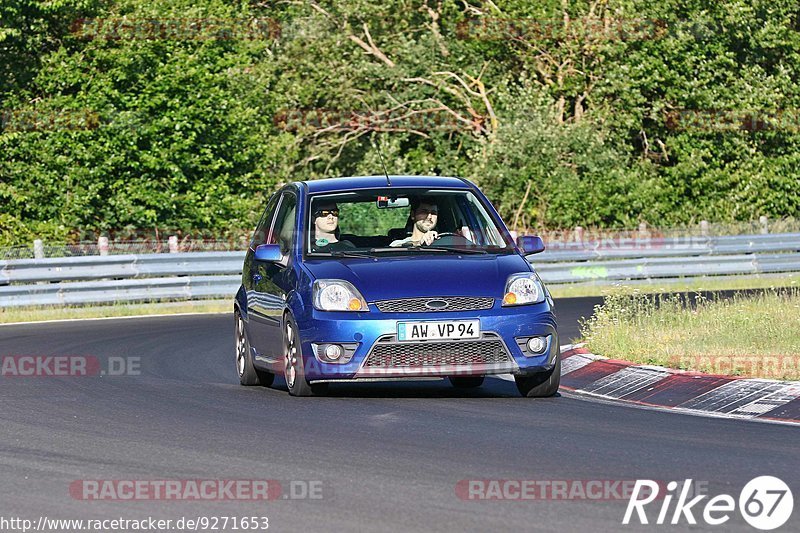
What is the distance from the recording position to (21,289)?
25.8m

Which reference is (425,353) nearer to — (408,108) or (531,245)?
(531,245)

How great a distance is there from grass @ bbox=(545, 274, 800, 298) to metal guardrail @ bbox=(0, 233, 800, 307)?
0.58 feet

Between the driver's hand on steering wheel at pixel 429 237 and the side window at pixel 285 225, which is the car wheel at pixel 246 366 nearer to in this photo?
the side window at pixel 285 225

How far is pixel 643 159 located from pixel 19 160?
16.4 m

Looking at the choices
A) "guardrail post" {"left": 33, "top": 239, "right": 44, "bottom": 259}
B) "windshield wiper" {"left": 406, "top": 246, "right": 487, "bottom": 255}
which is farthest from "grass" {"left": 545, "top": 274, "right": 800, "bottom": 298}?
"windshield wiper" {"left": 406, "top": 246, "right": 487, "bottom": 255}

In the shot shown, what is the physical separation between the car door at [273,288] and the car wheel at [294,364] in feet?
0.62

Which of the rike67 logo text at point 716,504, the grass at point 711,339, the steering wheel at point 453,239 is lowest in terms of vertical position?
the grass at point 711,339

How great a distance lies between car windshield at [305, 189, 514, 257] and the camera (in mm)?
12625

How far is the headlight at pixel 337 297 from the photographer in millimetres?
11648

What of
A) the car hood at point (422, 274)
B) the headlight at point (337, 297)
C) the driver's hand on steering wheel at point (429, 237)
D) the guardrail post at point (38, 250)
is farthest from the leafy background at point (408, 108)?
the headlight at point (337, 297)

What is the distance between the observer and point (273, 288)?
12859 millimetres

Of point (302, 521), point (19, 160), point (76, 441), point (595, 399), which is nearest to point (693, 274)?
point (19, 160)

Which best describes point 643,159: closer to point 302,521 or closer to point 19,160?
point 19,160

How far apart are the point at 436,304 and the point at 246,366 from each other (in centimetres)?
275
